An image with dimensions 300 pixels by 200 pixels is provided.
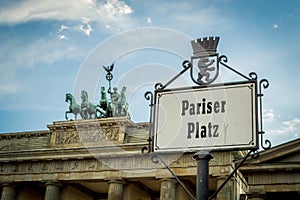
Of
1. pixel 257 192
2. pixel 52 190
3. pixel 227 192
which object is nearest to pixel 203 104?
pixel 257 192

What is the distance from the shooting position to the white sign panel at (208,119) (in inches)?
152

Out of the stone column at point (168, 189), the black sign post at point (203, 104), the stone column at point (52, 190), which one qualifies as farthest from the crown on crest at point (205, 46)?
the stone column at point (52, 190)

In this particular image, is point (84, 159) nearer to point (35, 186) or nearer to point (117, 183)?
point (117, 183)

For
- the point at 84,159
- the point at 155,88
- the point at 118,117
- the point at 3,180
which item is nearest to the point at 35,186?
the point at 3,180

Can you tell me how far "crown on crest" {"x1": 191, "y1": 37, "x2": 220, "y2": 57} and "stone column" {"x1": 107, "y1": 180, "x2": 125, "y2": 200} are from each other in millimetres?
42436

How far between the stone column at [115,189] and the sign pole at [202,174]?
4246 cm

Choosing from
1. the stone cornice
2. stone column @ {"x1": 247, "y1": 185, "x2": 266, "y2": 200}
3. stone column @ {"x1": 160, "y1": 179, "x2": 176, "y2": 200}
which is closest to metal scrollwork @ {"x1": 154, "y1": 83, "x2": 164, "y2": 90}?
stone column @ {"x1": 247, "y1": 185, "x2": 266, "y2": 200}

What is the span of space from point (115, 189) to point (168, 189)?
5.14 metres

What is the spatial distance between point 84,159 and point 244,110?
44.0 m

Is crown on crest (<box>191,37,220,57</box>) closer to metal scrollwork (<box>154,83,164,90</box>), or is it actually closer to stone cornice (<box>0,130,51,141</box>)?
metal scrollwork (<box>154,83,164,90</box>)

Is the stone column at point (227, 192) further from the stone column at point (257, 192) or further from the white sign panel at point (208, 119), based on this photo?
the white sign panel at point (208, 119)

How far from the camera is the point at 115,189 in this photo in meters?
45.7

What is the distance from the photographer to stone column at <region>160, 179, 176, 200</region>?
43.2 meters

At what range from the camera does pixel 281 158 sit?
32.0 m
